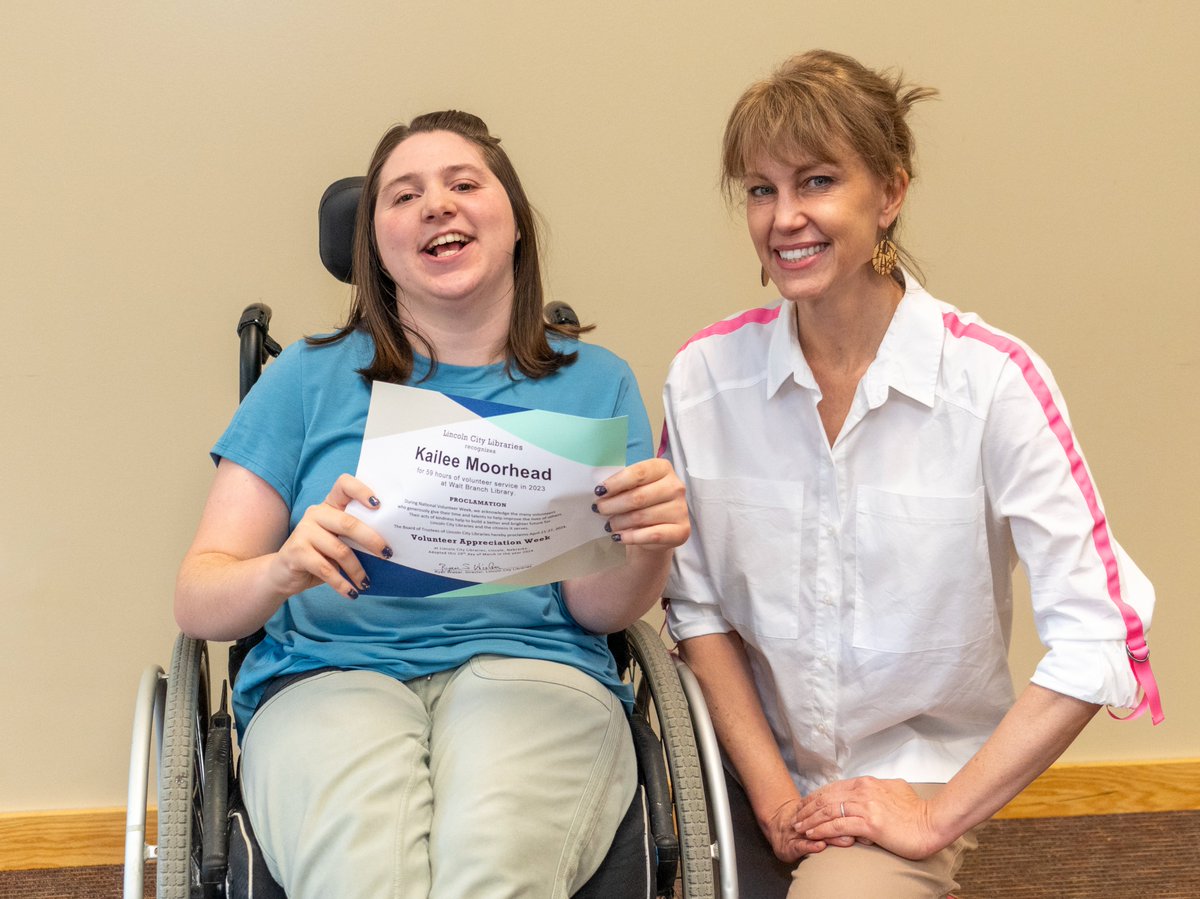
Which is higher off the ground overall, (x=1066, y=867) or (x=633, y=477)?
(x=633, y=477)

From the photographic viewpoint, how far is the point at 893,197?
1438mm

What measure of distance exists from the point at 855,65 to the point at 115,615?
1639 millimetres

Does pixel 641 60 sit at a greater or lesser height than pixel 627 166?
greater

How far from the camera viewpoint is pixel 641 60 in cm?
217

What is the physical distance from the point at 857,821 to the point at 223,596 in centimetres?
75

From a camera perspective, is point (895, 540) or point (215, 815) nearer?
point (215, 815)

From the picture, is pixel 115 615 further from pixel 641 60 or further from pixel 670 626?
pixel 641 60

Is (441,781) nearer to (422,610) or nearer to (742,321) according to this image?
(422,610)

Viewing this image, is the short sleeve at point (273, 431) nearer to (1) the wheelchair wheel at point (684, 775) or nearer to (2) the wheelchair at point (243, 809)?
(2) the wheelchair at point (243, 809)

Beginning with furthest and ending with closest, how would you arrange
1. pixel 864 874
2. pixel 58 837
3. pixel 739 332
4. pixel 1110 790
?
pixel 1110 790 → pixel 58 837 → pixel 739 332 → pixel 864 874

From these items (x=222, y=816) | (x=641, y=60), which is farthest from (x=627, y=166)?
(x=222, y=816)

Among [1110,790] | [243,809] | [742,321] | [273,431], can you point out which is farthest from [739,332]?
[1110,790]

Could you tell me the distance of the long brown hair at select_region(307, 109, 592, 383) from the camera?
1.47 meters

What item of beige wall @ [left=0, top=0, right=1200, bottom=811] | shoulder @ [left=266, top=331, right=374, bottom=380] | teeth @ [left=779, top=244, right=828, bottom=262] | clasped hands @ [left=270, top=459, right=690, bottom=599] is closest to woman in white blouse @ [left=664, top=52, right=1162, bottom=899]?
teeth @ [left=779, top=244, right=828, bottom=262]
